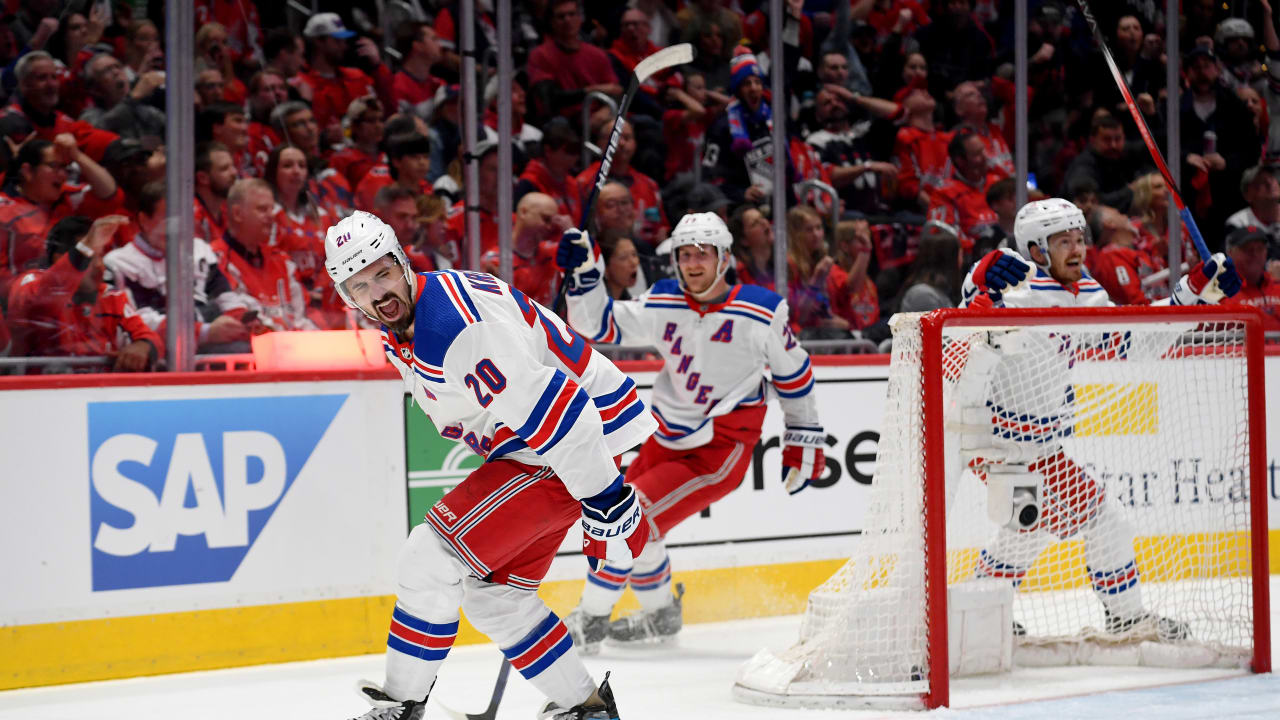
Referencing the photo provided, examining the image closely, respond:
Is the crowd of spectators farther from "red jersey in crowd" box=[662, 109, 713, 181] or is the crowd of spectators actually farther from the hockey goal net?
the hockey goal net

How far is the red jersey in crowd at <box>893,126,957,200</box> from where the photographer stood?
588cm

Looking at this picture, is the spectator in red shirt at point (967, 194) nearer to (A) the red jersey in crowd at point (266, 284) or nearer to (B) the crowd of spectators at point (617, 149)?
(B) the crowd of spectators at point (617, 149)

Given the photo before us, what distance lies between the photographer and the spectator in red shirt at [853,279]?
17.6 ft

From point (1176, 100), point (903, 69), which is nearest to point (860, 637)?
point (903, 69)

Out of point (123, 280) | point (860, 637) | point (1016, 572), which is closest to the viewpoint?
point (860, 637)

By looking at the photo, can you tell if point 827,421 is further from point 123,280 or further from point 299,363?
point 123,280

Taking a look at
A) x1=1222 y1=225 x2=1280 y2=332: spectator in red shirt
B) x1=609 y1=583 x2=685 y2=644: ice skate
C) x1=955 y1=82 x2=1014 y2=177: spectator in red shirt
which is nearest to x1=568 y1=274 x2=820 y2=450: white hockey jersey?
x1=609 y1=583 x2=685 y2=644: ice skate

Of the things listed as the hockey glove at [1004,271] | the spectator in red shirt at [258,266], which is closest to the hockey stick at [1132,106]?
the hockey glove at [1004,271]

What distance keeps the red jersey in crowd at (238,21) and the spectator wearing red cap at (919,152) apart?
276 centimetres

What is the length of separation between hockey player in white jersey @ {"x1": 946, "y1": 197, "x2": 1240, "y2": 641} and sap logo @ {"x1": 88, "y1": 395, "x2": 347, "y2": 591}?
193 cm

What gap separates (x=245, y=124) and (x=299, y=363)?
1.16 metres

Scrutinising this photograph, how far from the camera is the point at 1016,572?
3619 millimetres

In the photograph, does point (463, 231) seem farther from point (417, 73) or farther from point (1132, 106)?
point (1132, 106)

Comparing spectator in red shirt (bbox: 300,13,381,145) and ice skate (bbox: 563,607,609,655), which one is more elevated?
spectator in red shirt (bbox: 300,13,381,145)
